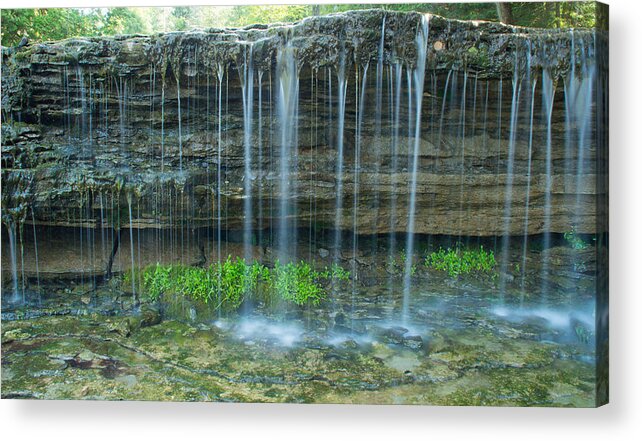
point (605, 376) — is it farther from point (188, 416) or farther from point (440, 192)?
point (188, 416)

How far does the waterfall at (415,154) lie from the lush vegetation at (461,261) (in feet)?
0.75

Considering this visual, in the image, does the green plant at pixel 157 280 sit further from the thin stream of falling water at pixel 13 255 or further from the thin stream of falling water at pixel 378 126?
the thin stream of falling water at pixel 378 126

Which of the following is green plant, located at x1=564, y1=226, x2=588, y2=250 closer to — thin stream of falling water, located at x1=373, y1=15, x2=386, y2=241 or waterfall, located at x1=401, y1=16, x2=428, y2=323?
waterfall, located at x1=401, y1=16, x2=428, y2=323

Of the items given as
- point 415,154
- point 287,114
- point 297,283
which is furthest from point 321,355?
point 287,114

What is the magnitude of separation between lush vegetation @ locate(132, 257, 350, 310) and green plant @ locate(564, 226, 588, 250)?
1913 mm

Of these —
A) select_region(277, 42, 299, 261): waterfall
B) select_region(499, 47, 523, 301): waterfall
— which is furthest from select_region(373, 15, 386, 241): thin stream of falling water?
select_region(499, 47, 523, 301): waterfall

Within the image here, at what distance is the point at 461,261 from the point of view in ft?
15.7

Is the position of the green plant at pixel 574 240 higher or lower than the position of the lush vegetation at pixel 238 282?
higher

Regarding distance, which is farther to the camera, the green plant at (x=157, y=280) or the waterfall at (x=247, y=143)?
the green plant at (x=157, y=280)

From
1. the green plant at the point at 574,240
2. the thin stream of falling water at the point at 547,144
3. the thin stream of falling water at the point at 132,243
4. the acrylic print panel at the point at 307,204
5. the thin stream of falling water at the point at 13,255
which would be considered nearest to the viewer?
the green plant at the point at 574,240

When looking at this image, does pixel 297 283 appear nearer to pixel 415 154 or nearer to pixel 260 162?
pixel 260 162

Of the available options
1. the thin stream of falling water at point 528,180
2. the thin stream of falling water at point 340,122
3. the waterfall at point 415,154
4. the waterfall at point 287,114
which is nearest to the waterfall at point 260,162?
the waterfall at point 287,114

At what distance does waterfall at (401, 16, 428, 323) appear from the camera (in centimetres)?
439

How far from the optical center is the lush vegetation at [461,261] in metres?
4.64
